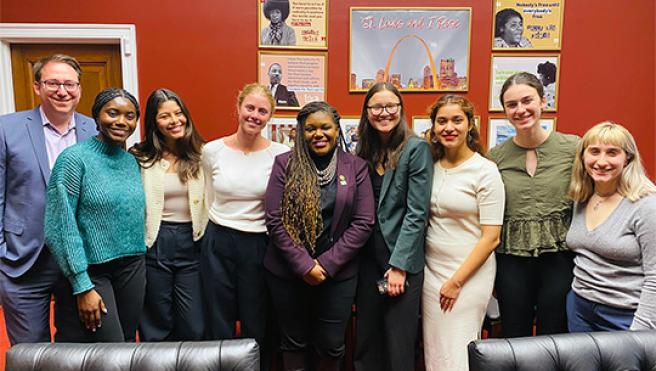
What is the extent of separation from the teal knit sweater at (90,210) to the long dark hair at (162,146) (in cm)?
27

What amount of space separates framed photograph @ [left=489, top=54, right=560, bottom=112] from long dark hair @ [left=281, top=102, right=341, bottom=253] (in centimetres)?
187

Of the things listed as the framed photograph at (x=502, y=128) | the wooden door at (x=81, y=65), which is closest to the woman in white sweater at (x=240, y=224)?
the wooden door at (x=81, y=65)

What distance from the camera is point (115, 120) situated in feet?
5.38

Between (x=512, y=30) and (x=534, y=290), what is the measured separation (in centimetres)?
209

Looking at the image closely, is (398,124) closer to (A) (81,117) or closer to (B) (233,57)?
(A) (81,117)

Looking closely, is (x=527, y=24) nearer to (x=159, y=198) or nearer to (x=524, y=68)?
(x=524, y=68)

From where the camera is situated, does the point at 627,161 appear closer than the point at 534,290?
Yes

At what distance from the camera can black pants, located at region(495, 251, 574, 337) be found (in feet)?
6.07

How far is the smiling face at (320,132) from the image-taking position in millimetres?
1799

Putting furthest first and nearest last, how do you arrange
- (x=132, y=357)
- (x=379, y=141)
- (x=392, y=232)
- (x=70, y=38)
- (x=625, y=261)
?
1. (x=70, y=38)
2. (x=379, y=141)
3. (x=392, y=232)
4. (x=625, y=261)
5. (x=132, y=357)

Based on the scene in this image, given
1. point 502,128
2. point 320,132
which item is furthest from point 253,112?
point 502,128

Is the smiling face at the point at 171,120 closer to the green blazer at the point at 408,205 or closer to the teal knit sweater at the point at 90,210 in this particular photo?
the teal knit sweater at the point at 90,210

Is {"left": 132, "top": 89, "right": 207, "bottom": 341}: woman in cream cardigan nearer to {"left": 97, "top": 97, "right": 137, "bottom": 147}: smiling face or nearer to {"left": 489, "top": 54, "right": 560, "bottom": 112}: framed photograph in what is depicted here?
{"left": 97, "top": 97, "right": 137, "bottom": 147}: smiling face

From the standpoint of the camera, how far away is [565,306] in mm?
1855
